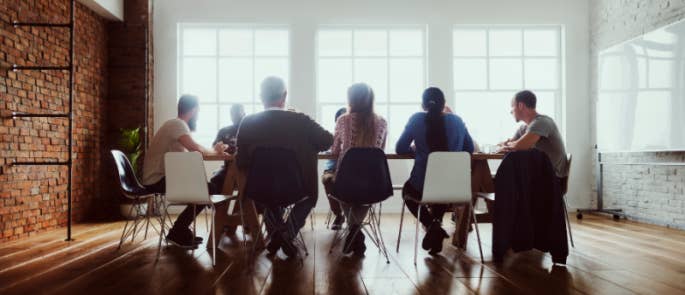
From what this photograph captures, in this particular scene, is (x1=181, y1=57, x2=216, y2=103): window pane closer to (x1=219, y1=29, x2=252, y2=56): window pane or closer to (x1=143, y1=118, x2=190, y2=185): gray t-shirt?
(x1=219, y1=29, x2=252, y2=56): window pane

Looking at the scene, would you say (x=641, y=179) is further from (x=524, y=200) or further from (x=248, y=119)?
(x=248, y=119)

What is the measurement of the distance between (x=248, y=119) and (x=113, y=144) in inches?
177

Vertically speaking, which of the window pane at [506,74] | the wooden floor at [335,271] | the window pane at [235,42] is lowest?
the wooden floor at [335,271]

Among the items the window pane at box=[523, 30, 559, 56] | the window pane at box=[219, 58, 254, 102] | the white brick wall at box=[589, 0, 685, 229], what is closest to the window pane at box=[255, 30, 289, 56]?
the window pane at box=[219, 58, 254, 102]

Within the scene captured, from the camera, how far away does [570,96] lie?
800 cm

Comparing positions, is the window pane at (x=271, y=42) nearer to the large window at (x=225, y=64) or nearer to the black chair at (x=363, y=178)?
the large window at (x=225, y=64)

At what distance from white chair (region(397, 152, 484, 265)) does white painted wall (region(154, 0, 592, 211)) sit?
4.11 meters

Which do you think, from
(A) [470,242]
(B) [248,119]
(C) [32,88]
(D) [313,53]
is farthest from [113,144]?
(A) [470,242]

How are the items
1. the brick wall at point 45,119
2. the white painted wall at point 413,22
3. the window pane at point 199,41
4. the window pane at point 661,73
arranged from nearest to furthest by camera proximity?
the brick wall at point 45,119
the window pane at point 661,73
the white painted wall at point 413,22
the window pane at point 199,41

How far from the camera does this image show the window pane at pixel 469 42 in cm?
815

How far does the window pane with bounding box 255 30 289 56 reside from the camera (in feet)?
26.4

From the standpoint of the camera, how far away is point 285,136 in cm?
363

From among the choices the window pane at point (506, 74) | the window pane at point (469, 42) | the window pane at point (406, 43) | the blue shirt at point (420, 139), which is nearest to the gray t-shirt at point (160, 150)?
the blue shirt at point (420, 139)

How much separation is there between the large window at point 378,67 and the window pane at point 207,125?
1602 mm
